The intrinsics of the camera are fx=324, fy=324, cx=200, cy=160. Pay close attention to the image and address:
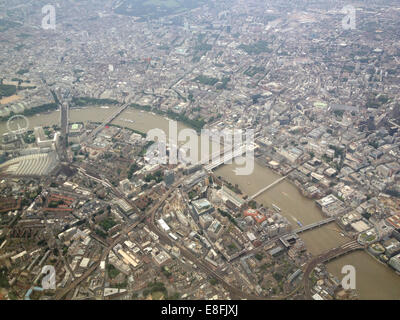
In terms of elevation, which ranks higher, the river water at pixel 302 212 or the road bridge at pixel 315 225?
the road bridge at pixel 315 225

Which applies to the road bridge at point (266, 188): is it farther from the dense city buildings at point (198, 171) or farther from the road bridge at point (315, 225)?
the road bridge at point (315, 225)

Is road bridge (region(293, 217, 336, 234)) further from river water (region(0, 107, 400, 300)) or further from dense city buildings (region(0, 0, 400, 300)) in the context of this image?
river water (region(0, 107, 400, 300))

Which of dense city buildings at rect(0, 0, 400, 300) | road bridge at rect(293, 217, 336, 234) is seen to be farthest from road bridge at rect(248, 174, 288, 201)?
road bridge at rect(293, 217, 336, 234)

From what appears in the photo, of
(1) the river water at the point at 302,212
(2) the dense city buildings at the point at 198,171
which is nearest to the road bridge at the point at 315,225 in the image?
(2) the dense city buildings at the point at 198,171

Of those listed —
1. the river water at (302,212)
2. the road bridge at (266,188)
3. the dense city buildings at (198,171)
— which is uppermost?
the dense city buildings at (198,171)

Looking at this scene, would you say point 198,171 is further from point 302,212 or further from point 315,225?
point 315,225

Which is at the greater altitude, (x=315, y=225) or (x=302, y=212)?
(x=315, y=225)

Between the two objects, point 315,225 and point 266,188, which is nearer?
point 315,225

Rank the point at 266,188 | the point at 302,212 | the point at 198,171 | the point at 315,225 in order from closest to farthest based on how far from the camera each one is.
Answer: the point at 315,225 → the point at 302,212 → the point at 266,188 → the point at 198,171

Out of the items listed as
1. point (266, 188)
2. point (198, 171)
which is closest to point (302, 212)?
point (266, 188)
